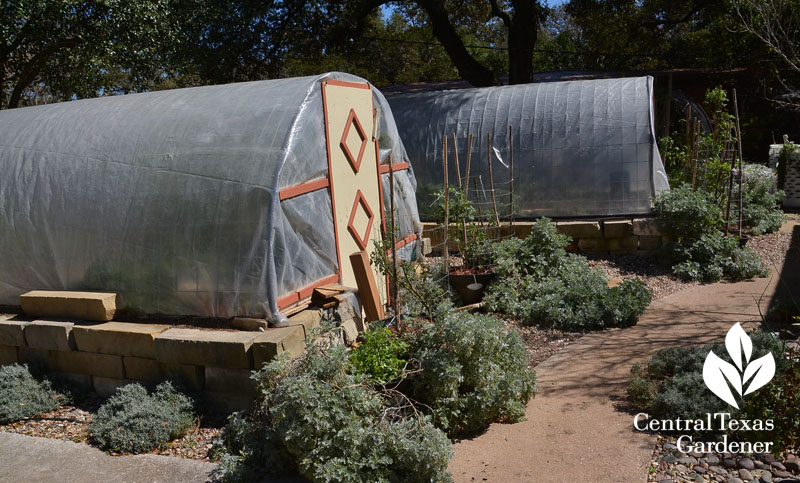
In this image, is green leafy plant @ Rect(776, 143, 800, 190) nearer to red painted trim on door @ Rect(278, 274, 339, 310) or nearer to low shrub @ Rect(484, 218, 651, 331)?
low shrub @ Rect(484, 218, 651, 331)

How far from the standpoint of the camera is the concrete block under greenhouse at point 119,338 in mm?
5379

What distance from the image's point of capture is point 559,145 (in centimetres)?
995

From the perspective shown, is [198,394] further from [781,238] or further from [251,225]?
[781,238]

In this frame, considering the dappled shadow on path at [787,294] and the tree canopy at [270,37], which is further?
the tree canopy at [270,37]

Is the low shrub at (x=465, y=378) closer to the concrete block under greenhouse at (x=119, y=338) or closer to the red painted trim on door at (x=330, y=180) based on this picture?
the red painted trim on door at (x=330, y=180)

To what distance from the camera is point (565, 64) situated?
25.5 metres

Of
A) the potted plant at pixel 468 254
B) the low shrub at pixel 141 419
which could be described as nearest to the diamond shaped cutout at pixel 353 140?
the potted plant at pixel 468 254

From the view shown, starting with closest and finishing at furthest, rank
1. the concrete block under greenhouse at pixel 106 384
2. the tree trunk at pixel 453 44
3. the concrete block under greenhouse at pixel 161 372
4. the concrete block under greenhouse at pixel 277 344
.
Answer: the concrete block under greenhouse at pixel 277 344 < the concrete block under greenhouse at pixel 161 372 < the concrete block under greenhouse at pixel 106 384 < the tree trunk at pixel 453 44

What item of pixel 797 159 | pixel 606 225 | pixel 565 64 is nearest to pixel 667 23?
pixel 797 159

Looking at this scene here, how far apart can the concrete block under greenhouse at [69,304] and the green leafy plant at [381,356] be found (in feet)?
7.81

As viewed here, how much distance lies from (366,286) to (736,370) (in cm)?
314

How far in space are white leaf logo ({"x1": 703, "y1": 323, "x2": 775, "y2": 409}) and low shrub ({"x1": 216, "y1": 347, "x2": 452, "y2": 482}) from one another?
6.29 ft

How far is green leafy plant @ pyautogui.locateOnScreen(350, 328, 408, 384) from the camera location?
474 cm

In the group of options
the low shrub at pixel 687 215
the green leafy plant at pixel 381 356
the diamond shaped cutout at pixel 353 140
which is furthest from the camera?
the low shrub at pixel 687 215
